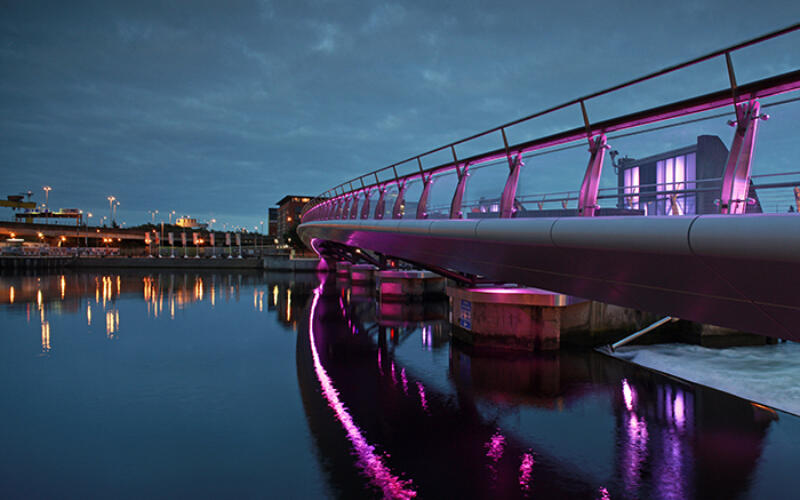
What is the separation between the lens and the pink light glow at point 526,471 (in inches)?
283

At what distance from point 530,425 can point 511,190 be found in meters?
4.90

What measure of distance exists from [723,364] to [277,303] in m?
24.5

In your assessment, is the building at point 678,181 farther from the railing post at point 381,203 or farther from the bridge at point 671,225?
the railing post at point 381,203

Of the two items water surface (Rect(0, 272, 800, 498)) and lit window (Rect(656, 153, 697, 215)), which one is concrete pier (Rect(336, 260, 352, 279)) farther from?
lit window (Rect(656, 153, 697, 215))

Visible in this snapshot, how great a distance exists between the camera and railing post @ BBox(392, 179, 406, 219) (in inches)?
633

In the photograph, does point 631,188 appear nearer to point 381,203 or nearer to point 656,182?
point 656,182

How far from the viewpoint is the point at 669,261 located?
231 inches

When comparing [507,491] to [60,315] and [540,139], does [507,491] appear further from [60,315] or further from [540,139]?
[60,315]

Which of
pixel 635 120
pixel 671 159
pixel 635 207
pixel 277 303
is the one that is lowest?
pixel 277 303

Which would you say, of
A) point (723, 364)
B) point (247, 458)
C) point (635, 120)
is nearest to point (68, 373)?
point (247, 458)

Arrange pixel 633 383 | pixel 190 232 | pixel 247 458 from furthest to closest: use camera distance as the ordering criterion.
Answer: pixel 190 232, pixel 633 383, pixel 247 458

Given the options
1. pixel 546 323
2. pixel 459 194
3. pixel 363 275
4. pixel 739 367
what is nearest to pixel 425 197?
pixel 459 194

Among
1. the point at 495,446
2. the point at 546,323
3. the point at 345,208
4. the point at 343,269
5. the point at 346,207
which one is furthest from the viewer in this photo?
the point at 343,269

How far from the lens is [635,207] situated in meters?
6.82
